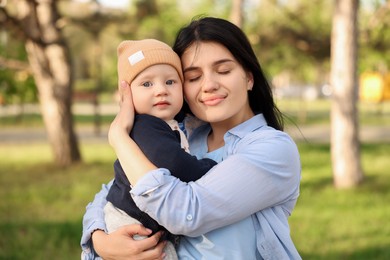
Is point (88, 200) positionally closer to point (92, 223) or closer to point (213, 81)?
point (92, 223)

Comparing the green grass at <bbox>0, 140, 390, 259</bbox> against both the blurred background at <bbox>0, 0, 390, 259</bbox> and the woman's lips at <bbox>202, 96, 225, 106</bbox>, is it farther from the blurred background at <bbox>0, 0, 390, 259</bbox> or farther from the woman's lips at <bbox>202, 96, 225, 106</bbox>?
the woman's lips at <bbox>202, 96, 225, 106</bbox>

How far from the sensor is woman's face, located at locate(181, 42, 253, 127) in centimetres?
214

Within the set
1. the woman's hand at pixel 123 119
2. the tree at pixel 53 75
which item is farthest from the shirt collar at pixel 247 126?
the tree at pixel 53 75

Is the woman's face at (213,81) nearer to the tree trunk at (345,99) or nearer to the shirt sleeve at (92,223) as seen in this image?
the shirt sleeve at (92,223)

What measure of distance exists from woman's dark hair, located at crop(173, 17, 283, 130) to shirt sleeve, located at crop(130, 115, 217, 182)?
1.14 feet

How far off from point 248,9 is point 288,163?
16.2 m

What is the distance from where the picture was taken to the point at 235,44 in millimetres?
2164

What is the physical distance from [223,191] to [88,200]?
→ 21.9ft

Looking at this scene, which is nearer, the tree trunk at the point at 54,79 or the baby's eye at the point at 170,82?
the baby's eye at the point at 170,82

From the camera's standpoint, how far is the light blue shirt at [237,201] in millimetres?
1888

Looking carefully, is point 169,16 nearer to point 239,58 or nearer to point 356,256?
point 356,256

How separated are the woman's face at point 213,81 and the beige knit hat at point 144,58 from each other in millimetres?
58

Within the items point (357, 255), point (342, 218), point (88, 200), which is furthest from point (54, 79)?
point (357, 255)

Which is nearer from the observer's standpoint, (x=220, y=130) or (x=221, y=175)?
(x=221, y=175)
